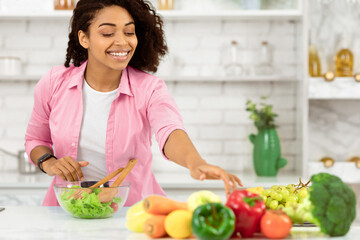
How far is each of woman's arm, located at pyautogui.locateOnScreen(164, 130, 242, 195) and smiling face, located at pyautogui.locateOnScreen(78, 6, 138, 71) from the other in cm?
44

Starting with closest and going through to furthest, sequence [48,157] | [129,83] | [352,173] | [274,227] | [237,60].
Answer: [274,227] → [48,157] → [129,83] → [352,173] → [237,60]

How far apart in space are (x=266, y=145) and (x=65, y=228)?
2.09 metres

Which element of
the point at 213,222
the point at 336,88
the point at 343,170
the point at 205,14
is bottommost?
the point at 343,170

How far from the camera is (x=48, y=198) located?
2.14 m

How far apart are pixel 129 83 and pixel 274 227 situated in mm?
1051

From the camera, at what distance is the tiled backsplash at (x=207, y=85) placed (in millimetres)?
3598

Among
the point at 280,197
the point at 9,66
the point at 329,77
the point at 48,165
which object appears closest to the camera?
the point at 280,197

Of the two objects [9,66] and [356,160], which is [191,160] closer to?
[356,160]

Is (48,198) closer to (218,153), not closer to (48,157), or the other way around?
(48,157)

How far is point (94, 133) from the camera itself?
204 centimetres

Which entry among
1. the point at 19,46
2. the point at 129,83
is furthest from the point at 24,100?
the point at 129,83

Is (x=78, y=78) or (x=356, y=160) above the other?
(x=78, y=78)

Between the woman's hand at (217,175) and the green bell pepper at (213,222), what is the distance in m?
0.13

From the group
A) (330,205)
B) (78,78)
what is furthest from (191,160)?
→ (78,78)
